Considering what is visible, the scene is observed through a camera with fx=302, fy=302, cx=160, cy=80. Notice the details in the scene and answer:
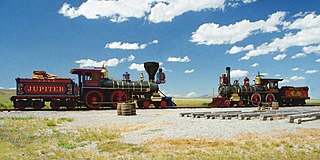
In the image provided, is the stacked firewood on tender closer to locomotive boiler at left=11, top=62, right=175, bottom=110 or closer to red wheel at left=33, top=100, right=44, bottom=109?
locomotive boiler at left=11, top=62, right=175, bottom=110

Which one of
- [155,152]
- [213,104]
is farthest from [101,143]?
[213,104]

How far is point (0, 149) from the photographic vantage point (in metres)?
8.84

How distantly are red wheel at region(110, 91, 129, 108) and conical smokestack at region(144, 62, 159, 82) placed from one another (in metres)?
4.04

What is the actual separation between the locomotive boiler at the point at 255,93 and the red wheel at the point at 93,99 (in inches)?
524

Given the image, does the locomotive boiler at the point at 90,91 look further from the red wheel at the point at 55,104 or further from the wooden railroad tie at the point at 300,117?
the wooden railroad tie at the point at 300,117

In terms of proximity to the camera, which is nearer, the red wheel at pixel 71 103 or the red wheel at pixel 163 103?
the red wheel at pixel 71 103

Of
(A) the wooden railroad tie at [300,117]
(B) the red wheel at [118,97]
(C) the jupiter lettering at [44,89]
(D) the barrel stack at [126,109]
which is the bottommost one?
(A) the wooden railroad tie at [300,117]

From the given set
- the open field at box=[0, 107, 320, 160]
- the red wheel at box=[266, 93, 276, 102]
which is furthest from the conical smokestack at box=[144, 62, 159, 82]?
the open field at box=[0, 107, 320, 160]

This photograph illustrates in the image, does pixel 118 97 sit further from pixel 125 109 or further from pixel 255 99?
pixel 255 99

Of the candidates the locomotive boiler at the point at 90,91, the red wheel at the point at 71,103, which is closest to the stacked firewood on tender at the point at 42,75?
the locomotive boiler at the point at 90,91

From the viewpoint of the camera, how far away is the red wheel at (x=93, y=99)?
26094 millimetres

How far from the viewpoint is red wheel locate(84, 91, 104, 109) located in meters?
26.1

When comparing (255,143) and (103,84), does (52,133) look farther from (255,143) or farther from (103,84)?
(103,84)

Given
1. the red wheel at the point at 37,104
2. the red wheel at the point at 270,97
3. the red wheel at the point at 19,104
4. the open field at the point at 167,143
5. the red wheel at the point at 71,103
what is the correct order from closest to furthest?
the open field at the point at 167,143, the red wheel at the point at 19,104, the red wheel at the point at 37,104, the red wheel at the point at 71,103, the red wheel at the point at 270,97
